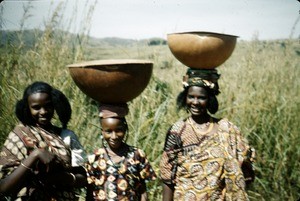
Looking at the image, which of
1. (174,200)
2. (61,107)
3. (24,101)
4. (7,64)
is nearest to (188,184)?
(174,200)

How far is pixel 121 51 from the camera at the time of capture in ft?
11.4

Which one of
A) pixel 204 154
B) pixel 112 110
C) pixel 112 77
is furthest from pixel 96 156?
pixel 204 154

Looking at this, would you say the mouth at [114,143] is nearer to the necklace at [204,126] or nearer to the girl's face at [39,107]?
the girl's face at [39,107]

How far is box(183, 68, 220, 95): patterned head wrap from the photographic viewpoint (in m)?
2.21

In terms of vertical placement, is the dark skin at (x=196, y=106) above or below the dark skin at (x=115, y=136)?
above

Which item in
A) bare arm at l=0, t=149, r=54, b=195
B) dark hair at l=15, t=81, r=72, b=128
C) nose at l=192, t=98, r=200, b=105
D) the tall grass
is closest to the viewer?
bare arm at l=0, t=149, r=54, b=195

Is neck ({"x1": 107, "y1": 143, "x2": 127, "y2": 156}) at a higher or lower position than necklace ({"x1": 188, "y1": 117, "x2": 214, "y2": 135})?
lower

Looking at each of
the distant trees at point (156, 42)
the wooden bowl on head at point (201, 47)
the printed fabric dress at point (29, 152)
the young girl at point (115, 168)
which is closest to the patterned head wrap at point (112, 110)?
the young girl at point (115, 168)

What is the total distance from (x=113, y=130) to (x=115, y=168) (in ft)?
0.74

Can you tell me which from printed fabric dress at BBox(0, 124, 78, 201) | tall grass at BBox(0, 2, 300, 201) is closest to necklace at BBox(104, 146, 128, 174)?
printed fabric dress at BBox(0, 124, 78, 201)

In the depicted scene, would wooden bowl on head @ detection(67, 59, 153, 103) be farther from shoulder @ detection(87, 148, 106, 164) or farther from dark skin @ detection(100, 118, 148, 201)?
shoulder @ detection(87, 148, 106, 164)

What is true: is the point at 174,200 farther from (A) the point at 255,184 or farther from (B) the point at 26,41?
(B) the point at 26,41

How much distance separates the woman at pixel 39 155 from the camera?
5.72 ft

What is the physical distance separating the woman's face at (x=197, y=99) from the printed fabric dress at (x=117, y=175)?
47cm
